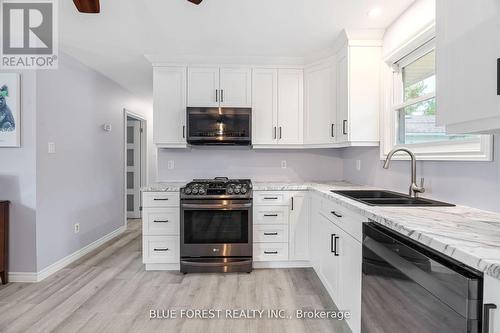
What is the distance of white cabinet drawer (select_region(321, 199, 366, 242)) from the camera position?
1571mm

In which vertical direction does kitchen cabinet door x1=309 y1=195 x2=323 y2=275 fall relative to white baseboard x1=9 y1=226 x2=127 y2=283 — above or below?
above

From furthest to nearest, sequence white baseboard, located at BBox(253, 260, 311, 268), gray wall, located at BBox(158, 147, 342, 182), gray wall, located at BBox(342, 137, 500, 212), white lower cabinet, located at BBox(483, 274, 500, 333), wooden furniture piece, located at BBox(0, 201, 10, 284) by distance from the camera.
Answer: gray wall, located at BBox(158, 147, 342, 182), white baseboard, located at BBox(253, 260, 311, 268), wooden furniture piece, located at BBox(0, 201, 10, 284), gray wall, located at BBox(342, 137, 500, 212), white lower cabinet, located at BBox(483, 274, 500, 333)

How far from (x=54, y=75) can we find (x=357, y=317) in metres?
3.52

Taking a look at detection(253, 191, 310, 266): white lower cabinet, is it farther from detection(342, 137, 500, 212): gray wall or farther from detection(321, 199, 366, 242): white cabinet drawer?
detection(342, 137, 500, 212): gray wall

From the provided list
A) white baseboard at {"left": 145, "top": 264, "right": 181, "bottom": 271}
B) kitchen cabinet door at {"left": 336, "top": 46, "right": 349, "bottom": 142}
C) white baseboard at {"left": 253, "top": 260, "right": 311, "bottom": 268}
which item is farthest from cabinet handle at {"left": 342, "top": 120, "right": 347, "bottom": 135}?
white baseboard at {"left": 145, "top": 264, "right": 181, "bottom": 271}

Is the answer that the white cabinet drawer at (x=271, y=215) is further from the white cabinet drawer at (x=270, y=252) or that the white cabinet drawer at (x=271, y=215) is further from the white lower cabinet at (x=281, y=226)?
the white cabinet drawer at (x=270, y=252)


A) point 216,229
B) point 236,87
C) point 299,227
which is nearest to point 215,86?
point 236,87

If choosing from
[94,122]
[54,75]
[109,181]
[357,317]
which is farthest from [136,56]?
[357,317]

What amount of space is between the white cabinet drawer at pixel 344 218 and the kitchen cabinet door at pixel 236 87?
154 centimetres

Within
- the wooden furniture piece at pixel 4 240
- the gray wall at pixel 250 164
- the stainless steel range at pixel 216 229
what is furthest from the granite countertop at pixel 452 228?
the wooden furniture piece at pixel 4 240

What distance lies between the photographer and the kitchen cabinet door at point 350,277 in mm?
1574

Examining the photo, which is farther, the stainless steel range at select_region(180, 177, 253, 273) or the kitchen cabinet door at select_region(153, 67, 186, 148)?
the kitchen cabinet door at select_region(153, 67, 186, 148)

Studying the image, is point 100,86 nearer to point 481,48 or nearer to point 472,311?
point 481,48
